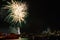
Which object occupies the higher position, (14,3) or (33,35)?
(14,3)

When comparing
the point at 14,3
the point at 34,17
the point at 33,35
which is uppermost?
the point at 14,3

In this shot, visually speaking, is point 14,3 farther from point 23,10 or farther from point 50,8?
point 50,8

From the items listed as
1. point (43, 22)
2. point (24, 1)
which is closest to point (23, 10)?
point (24, 1)

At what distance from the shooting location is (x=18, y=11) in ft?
8.98

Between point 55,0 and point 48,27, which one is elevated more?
point 55,0

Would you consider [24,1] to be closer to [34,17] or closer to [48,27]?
[34,17]

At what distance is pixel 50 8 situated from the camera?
8.86 ft

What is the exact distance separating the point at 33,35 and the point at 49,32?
18 cm

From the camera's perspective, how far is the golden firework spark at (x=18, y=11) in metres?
2.70

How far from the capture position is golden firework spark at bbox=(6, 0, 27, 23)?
270cm

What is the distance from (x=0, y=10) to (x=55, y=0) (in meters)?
0.63

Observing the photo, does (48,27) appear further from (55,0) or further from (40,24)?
(55,0)

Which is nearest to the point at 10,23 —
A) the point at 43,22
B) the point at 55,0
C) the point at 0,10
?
the point at 0,10

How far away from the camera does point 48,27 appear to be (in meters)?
2.67
